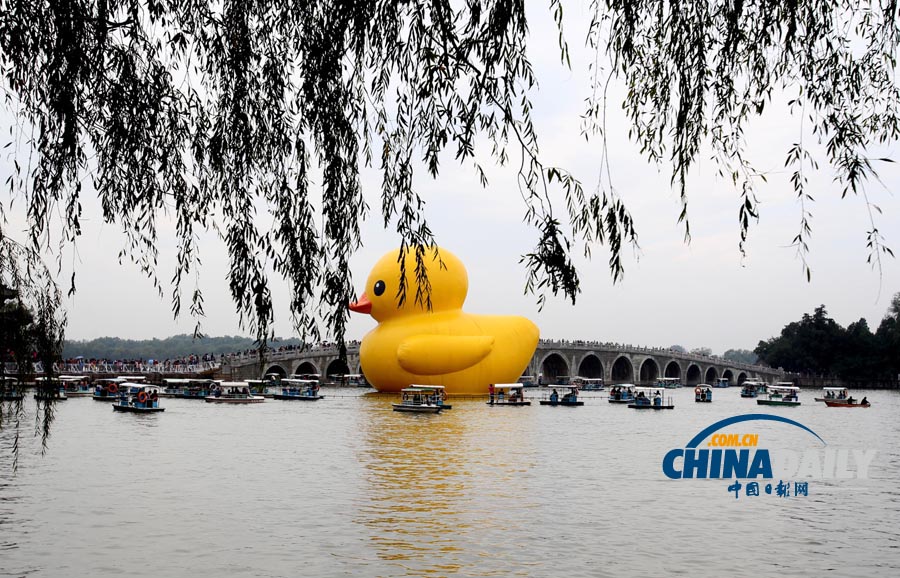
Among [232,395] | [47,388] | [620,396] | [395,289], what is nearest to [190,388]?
[232,395]

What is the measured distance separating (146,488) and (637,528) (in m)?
7.81

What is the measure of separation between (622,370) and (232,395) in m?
53.1

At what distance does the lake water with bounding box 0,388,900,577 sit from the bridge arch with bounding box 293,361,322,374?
34.0 m

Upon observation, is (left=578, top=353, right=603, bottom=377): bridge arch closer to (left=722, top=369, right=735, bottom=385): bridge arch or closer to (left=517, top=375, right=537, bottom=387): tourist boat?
(left=517, top=375, right=537, bottom=387): tourist boat

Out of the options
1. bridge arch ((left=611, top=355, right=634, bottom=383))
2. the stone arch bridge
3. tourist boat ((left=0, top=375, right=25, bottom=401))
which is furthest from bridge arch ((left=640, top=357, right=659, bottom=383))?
tourist boat ((left=0, top=375, right=25, bottom=401))

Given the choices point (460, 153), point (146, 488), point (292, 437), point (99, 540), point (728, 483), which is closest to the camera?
point (460, 153)

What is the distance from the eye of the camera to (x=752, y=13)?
4.65 m

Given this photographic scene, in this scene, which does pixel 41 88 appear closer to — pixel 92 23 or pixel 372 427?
pixel 92 23

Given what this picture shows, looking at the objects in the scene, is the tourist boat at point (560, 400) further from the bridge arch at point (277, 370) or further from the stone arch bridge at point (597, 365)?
the bridge arch at point (277, 370)

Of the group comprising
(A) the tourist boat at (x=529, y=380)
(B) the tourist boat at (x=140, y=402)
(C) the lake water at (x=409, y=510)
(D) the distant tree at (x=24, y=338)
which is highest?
(D) the distant tree at (x=24, y=338)

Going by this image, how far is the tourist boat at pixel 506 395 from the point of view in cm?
3231

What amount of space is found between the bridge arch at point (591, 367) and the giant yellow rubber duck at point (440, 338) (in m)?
42.7

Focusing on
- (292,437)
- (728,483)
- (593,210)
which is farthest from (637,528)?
(292,437)

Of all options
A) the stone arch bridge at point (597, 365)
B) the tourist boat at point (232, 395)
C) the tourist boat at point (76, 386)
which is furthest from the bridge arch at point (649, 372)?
the tourist boat at point (76, 386)
